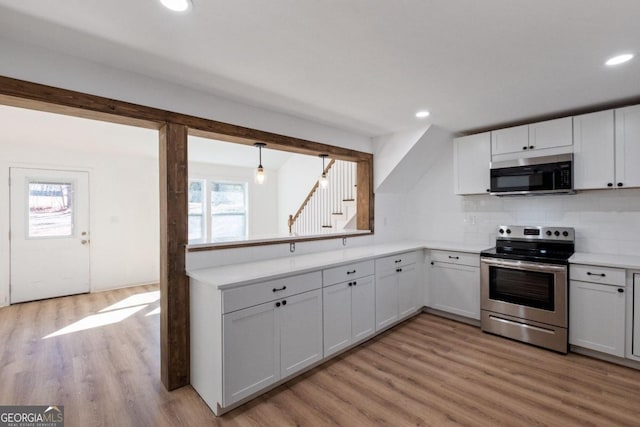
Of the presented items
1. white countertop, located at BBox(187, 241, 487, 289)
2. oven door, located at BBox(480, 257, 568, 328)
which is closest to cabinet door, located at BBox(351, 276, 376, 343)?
white countertop, located at BBox(187, 241, 487, 289)

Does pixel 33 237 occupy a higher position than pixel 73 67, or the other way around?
pixel 73 67

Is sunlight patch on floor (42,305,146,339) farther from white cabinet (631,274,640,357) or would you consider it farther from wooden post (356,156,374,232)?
white cabinet (631,274,640,357)

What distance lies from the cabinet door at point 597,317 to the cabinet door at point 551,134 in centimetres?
142

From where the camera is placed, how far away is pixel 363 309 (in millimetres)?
3148

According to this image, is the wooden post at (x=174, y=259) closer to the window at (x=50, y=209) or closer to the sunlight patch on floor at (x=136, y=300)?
the sunlight patch on floor at (x=136, y=300)

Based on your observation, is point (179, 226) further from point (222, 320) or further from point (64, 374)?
point (64, 374)

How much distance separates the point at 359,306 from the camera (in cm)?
310

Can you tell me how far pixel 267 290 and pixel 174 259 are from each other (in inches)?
30.8

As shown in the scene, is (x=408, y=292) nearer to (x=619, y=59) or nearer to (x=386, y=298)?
(x=386, y=298)

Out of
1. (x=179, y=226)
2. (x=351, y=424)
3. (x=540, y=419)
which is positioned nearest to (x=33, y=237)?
(x=179, y=226)

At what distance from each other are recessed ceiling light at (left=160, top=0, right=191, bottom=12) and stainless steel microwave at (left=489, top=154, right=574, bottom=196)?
3459mm

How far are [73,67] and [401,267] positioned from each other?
3478mm

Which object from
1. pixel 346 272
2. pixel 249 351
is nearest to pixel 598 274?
pixel 346 272

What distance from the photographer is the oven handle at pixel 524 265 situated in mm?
2936
